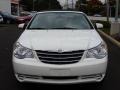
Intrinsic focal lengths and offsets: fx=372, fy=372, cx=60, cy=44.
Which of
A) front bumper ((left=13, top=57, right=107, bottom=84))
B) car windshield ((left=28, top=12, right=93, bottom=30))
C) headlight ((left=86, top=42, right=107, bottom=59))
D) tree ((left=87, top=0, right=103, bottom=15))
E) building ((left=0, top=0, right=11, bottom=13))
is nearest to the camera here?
front bumper ((left=13, top=57, right=107, bottom=84))

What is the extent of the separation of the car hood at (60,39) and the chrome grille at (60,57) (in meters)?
0.07

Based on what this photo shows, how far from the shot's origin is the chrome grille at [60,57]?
252 inches

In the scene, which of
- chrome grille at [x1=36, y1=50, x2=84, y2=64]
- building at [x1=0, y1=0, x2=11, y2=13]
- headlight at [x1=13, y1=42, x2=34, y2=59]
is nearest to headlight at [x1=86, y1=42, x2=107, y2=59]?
chrome grille at [x1=36, y1=50, x2=84, y2=64]

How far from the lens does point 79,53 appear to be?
6.46 metres

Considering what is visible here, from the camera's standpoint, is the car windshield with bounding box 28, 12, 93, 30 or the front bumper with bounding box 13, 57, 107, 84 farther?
the car windshield with bounding box 28, 12, 93, 30

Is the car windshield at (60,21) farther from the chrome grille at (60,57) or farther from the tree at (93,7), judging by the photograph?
the tree at (93,7)

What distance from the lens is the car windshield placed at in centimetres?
818

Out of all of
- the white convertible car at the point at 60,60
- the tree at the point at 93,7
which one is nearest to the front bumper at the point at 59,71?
the white convertible car at the point at 60,60

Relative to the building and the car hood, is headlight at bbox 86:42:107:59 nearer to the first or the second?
the car hood

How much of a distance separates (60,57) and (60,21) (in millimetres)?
2078

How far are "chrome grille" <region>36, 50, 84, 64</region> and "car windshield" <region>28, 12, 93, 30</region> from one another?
1.74 metres

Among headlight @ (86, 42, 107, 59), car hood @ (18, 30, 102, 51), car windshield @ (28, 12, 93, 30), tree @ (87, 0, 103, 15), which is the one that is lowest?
tree @ (87, 0, 103, 15)

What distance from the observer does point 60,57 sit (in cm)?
640

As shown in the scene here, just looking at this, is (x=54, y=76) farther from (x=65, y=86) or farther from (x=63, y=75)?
(x=65, y=86)
